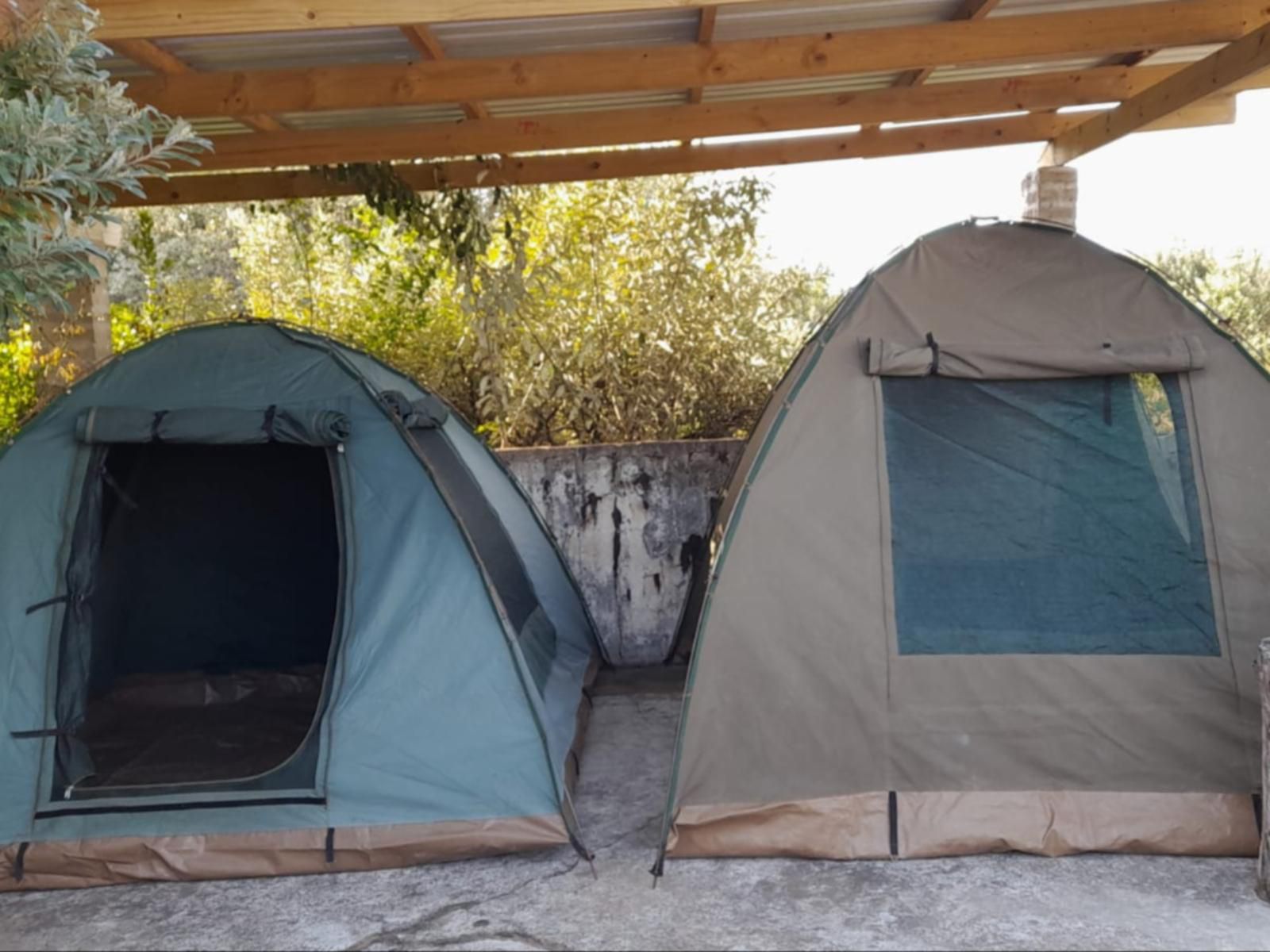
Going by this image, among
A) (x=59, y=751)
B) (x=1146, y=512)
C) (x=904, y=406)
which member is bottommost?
(x=59, y=751)

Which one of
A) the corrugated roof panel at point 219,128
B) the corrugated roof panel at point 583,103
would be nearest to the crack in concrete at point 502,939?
the corrugated roof panel at point 583,103

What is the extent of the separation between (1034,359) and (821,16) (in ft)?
5.38

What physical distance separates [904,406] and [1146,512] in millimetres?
789

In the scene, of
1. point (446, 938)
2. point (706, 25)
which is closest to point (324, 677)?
point (446, 938)

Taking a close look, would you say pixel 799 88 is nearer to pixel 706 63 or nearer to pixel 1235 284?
pixel 706 63

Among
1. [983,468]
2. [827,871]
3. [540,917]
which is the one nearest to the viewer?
[540,917]

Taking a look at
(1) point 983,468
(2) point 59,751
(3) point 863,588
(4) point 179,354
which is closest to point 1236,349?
(1) point 983,468

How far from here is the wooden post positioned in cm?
318

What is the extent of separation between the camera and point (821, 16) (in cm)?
444

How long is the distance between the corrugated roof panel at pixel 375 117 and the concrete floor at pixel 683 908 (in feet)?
11.0

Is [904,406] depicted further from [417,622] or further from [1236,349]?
[417,622]

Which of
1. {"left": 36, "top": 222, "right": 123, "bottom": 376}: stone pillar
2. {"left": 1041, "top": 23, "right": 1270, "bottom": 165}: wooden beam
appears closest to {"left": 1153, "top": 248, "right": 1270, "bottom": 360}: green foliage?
{"left": 1041, "top": 23, "right": 1270, "bottom": 165}: wooden beam

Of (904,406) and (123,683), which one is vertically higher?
(904,406)

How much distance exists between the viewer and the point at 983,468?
145 inches
